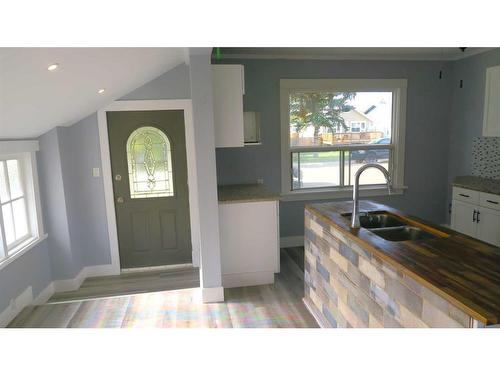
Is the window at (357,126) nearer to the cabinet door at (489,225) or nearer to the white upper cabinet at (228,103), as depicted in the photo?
the cabinet door at (489,225)

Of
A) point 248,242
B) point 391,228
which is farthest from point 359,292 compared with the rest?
point 248,242

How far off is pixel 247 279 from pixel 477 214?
263 centimetres

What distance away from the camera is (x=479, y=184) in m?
4.02

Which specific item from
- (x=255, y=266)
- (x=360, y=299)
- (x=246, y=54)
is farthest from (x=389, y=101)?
(x=360, y=299)

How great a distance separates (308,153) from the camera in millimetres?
4512

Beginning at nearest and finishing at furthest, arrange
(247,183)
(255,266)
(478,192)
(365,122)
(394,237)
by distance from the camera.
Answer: (394,237) → (255,266) → (478,192) → (247,183) → (365,122)

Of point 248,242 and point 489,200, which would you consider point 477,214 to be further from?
point 248,242

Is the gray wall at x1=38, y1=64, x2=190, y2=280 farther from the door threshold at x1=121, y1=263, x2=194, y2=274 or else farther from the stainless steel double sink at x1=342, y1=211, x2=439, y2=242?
the stainless steel double sink at x1=342, y1=211, x2=439, y2=242

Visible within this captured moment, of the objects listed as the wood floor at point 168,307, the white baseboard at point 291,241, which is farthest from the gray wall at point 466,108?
the wood floor at point 168,307

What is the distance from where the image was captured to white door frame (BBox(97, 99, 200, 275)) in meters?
3.72

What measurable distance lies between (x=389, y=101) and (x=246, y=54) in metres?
1.97

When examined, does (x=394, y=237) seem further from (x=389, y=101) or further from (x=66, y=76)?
(x=389, y=101)
